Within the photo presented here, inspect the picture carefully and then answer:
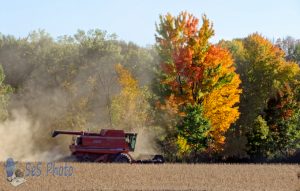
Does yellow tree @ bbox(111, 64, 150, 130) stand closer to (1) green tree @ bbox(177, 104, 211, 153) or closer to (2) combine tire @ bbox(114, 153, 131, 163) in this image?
(1) green tree @ bbox(177, 104, 211, 153)

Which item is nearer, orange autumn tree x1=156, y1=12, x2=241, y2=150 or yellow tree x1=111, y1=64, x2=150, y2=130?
orange autumn tree x1=156, y1=12, x2=241, y2=150

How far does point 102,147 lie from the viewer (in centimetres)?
3934

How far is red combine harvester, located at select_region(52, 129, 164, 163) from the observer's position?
39188 mm

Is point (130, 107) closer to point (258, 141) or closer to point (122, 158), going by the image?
point (258, 141)

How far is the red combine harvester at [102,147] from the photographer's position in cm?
3919

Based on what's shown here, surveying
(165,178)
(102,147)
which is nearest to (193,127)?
(102,147)

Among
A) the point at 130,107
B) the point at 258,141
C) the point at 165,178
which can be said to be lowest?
the point at 165,178

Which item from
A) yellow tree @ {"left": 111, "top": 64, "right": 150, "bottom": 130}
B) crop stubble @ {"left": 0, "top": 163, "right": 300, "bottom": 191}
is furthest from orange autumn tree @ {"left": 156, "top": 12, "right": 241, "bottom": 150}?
crop stubble @ {"left": 0, "top": 163, "right": 300, "bottom": 191}

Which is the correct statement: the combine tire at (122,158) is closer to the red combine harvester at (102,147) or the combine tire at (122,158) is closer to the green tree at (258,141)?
the red combine harvester at (102,147)

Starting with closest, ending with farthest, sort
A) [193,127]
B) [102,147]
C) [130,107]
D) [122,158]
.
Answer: [122,158]
[102,147]
[193,127]
[130,107]

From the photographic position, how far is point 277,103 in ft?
165

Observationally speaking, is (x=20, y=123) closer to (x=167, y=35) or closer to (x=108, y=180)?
(x=167, y=35)

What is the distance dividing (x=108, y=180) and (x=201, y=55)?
77.8 feet

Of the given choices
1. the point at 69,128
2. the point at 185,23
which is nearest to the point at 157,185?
the point at 185,23
